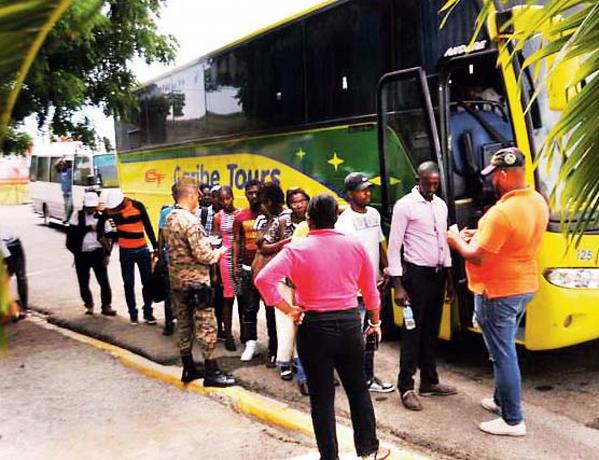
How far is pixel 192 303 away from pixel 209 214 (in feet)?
6.43

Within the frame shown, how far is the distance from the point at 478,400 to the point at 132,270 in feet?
14.1

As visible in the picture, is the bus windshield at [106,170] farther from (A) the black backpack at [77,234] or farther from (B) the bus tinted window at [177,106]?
(A) the black backpack at [77,234]

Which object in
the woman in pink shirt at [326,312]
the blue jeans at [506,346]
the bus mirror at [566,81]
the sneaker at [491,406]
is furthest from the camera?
the sneaker at [491,406]

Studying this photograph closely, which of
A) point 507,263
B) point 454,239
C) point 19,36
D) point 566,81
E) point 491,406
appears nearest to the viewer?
point 19,36

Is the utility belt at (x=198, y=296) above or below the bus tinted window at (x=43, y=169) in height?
below

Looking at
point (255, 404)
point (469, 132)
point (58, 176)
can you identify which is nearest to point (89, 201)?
point (255, 404)

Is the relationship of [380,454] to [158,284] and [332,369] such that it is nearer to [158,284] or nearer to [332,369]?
[332,369]

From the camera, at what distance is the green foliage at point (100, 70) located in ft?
19.0

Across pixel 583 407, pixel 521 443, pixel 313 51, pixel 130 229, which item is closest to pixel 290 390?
pixel 521 443

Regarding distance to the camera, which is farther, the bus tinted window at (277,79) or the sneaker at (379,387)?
the bus tinted window at (277,79)

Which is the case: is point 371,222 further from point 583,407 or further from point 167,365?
point 167,365

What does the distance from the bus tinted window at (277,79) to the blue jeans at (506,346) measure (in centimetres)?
383

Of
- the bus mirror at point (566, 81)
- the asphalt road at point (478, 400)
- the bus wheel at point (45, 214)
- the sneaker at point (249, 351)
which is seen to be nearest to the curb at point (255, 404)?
the asphalt road at point (478, 400)

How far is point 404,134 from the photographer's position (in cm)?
600
